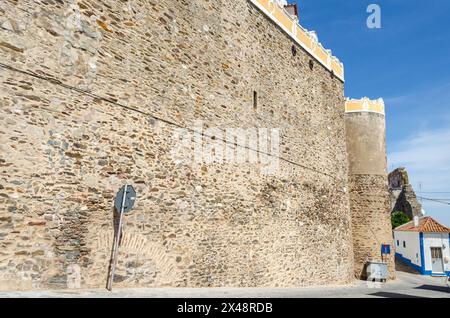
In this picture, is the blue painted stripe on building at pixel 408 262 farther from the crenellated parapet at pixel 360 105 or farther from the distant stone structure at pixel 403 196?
the crenellated parapet at pixel 360 105

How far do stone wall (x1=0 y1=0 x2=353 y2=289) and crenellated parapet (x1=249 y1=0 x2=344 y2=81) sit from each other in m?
0.36

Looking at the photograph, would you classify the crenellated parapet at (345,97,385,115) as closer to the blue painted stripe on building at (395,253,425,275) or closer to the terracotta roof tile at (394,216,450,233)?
the terracotta roof tile at (394,216,450,233)

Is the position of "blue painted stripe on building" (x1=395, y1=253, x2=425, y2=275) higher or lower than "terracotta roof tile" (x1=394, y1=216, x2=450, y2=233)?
lower

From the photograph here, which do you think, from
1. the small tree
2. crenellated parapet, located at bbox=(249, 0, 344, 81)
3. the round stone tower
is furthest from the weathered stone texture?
the small tree

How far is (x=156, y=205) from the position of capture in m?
6.87

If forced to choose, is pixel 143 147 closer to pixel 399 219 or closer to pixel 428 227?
pixel 428 227

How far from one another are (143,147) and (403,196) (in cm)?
2849

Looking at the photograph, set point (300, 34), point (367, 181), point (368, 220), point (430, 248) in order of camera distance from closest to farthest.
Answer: point (300, 34) < point (368, 220) < point (367, 181) < point (430, 248)

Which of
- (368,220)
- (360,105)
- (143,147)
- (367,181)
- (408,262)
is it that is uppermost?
(360,105)

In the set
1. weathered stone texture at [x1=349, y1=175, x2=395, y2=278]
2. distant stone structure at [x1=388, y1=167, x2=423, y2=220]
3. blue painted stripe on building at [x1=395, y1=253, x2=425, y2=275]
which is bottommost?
blue painted stripe on building at [x1=395, y1=253, x2=425, y2=275]

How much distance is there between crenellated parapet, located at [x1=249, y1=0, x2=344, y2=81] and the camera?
36.1 ft

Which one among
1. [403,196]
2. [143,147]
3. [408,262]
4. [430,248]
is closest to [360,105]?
[143,147]

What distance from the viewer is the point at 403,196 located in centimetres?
3016

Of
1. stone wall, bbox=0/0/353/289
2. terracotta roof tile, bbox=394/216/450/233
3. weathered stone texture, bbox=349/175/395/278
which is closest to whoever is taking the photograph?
stone wall, bbox=0/0/353/289
